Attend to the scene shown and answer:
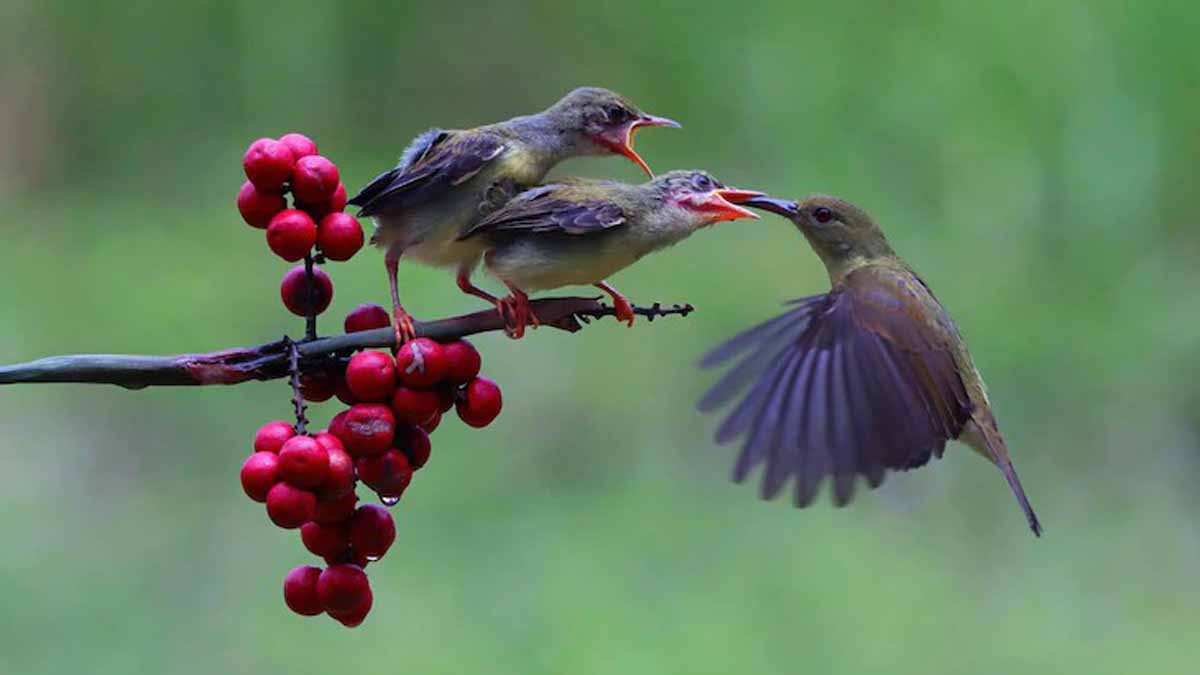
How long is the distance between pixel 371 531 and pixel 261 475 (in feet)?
0.36

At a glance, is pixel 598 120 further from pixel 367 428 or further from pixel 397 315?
pixel 367 428

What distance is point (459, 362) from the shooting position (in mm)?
1276

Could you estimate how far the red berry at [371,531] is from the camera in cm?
131

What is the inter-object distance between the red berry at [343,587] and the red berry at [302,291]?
0.19m

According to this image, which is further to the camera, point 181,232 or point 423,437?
point 181,232

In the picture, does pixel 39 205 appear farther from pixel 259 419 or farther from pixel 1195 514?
pixel 1195 514

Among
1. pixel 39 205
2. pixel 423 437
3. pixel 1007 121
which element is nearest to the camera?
pixel 423 437

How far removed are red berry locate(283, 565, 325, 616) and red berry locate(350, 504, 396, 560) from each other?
0.05 meters

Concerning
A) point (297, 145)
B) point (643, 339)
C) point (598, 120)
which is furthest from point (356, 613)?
point (643, 339)

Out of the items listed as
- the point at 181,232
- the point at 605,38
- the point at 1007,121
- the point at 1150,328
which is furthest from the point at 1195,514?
the point at 181,232

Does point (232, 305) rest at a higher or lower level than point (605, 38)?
lower

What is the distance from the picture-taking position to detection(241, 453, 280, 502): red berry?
1.23m

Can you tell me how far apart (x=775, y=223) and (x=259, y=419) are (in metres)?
1.23

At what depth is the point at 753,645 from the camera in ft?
9.71
